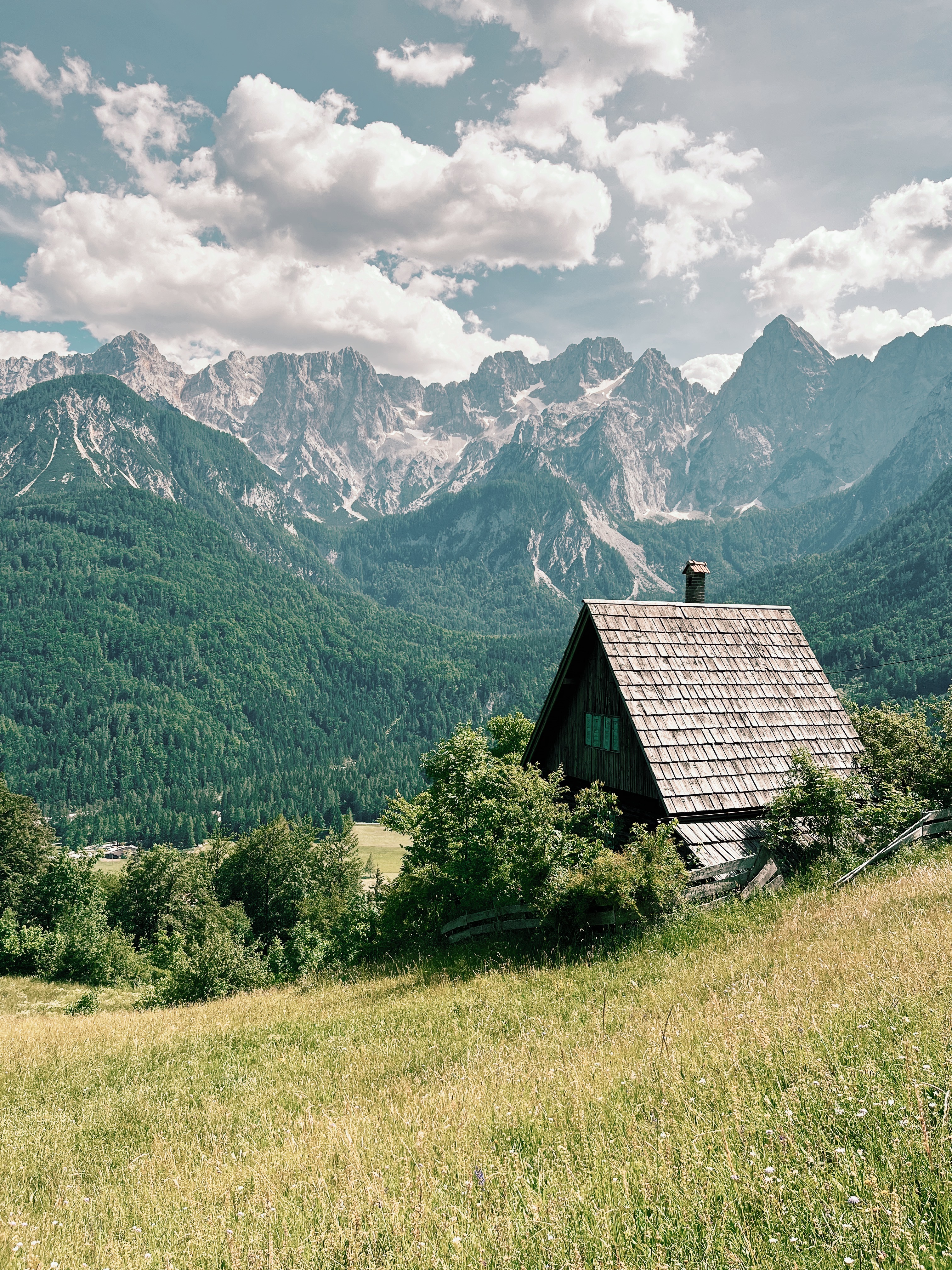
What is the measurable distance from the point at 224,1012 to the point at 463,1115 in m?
12.4

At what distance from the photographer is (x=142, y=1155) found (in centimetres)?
765

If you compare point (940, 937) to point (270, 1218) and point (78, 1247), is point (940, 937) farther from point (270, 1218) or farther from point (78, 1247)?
point (78, 1247)

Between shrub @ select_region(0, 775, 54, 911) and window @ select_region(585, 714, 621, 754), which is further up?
window @ select_region(585, 714, 621, 754)

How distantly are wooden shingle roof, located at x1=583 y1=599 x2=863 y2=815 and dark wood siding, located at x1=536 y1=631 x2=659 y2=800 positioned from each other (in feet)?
2.31

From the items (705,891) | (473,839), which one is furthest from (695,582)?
(473,839)

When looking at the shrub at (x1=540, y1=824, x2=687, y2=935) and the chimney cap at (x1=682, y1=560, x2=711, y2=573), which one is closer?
the shrub at (x1=540, y1=824, x2=687, y2=935)

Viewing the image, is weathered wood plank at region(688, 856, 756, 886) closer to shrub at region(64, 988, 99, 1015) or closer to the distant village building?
the distant village building

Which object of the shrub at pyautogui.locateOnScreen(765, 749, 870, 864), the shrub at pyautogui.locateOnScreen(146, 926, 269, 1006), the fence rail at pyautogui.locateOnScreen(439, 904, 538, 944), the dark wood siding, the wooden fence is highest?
the dark wood siding

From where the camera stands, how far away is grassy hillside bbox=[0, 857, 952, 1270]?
421cm

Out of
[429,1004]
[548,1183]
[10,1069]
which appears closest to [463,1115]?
[548,1183]

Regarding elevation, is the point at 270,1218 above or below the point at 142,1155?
above

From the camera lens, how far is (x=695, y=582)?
25.1 meters

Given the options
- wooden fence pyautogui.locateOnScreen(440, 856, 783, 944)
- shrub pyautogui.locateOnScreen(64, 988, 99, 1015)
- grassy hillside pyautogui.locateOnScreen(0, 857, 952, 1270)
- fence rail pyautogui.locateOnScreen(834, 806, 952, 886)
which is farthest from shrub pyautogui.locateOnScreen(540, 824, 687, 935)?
shrub pyautogui.locateOnScreen(64, 988, 99, 1015)

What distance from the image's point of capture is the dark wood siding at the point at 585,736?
19250 millimetres
